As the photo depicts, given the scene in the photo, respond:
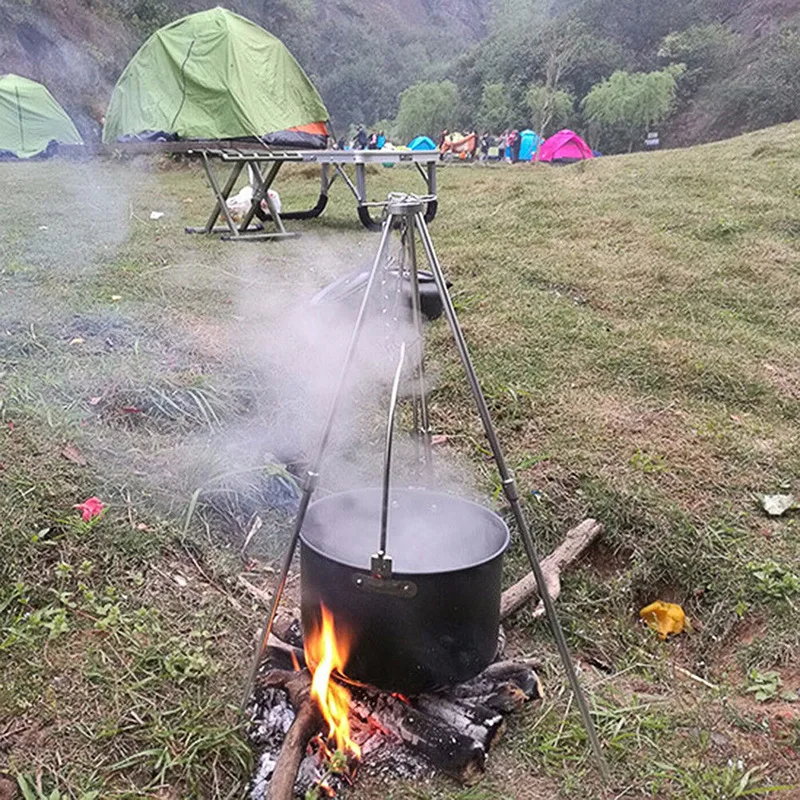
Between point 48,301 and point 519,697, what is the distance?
3.73 meters

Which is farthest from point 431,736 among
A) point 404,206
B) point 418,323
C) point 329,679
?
point 404,206

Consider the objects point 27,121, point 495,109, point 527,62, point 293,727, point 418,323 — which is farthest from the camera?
point 527,62

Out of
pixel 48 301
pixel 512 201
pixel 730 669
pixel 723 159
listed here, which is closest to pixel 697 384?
pixel 730 669

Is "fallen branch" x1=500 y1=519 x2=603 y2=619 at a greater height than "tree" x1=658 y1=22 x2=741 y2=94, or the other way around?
"tree" x1=658 y1=22 x2=741 y2=94

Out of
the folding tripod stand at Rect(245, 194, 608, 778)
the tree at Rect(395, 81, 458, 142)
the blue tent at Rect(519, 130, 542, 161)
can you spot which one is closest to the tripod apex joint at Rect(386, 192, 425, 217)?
the folding tripod stand at Rect(245, 194, 608, 778)

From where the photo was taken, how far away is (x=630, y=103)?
93.9 feet

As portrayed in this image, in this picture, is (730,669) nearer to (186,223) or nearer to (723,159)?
(186,223)

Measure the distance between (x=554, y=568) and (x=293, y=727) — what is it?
1038 millimetres

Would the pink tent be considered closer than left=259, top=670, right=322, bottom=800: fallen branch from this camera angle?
No

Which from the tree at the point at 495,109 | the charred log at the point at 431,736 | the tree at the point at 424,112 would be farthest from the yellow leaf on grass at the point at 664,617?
the tree at the point at 495,109

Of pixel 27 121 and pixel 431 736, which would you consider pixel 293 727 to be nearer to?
pixel 431 736

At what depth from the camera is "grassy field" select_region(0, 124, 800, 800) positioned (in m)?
1.74

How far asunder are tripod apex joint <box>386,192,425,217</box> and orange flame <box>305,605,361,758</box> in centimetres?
94

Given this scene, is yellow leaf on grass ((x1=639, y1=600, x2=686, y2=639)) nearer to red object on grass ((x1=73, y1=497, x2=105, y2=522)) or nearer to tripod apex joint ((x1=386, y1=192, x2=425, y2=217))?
tripod apex joint ((x1=386, y1=192, x2=425, y2=217))
